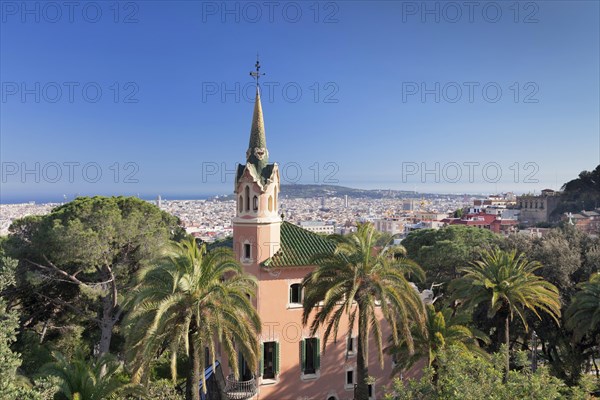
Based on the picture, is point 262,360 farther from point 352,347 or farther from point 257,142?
point 257,142

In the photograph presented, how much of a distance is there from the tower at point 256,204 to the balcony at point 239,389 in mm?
4463

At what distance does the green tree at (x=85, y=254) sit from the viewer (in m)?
22.3

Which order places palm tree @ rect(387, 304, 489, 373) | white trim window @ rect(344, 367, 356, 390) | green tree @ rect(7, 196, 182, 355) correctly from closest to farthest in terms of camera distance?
palm tree @ rect(387, 304, 489, 373), white trim window @ rect(344, 367, 356, 390), green tree @ rect(7, 196, 182, 355)

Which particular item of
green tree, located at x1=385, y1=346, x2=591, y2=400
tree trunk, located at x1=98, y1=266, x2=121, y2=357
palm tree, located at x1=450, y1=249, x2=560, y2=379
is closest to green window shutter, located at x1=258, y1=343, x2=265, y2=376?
palm tree, located at x1=450, y1=249, x2=560, y2=379

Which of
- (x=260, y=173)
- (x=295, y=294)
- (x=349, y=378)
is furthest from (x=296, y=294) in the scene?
(x=260, y=173)

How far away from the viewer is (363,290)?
1456 centimetres

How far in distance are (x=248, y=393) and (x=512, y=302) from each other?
37.6 ft

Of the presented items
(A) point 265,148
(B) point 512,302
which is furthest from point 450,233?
(A) point 265,148

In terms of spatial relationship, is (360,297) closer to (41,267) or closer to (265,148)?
(265,148)

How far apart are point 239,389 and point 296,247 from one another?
6.33 meters

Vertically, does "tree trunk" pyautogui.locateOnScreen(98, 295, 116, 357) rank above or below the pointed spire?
below

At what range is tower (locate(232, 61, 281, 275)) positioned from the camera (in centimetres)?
1770

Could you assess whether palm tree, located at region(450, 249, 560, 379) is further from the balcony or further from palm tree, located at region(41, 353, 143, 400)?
palm tree, located at region(41, 353, 143, 400)

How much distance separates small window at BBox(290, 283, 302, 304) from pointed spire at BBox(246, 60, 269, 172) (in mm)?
5456
